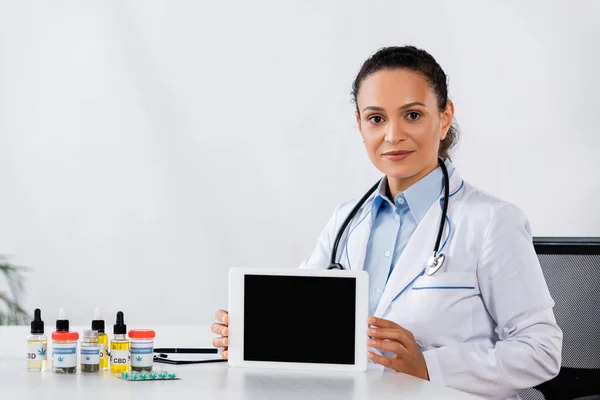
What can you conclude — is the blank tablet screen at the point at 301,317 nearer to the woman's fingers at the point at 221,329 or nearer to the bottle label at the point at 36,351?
the woman's fingers at the point at 221,329

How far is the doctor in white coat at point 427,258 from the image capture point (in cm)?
161

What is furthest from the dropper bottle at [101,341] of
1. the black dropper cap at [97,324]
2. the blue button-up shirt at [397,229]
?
the blue button-up shirt at [397,229]

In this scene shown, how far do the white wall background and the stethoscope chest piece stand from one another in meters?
1.84

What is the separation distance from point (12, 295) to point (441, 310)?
246 cm

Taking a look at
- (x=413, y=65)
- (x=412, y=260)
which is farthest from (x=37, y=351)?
(x=413, y=65)

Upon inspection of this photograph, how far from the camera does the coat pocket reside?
5.55 ft

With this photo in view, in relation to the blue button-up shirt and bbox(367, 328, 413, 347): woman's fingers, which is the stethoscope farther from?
bbox(367, 328, 413, 347): woman's fingers

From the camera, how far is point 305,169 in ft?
11.7

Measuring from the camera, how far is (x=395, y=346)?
1.52 m

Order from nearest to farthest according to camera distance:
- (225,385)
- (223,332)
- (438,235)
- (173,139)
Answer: (225,385) → (223,332) → (438,235) → (173,139)

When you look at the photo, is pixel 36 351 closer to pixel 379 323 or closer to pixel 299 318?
pixel 299 318

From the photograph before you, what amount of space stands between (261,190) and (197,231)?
33 cm

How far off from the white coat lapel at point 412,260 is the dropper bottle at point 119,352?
54cm

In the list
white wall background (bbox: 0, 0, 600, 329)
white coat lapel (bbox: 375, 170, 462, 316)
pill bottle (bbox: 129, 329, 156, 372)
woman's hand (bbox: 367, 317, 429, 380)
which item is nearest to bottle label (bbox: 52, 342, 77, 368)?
pill bottle (bbox: 129, 329, 156, 372)
